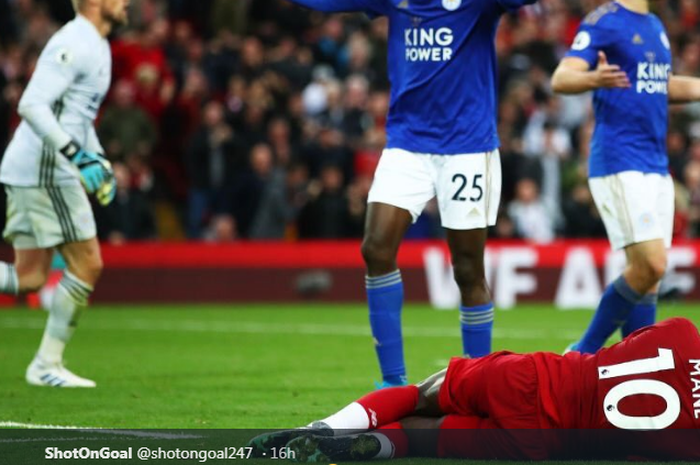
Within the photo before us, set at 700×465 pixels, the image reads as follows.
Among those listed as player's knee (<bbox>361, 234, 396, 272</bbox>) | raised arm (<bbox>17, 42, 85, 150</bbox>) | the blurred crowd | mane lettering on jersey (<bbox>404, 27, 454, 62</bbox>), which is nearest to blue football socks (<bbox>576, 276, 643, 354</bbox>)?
player's knee (<bbox>361, 234, 396, 272</bbox>)

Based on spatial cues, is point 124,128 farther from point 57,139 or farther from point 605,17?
point 605,17

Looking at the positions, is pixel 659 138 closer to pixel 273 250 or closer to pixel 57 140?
pixel 57 140

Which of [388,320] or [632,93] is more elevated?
[632,93]

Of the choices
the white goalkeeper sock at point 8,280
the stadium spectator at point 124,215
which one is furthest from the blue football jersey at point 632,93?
the stadium spectator at point 124,215

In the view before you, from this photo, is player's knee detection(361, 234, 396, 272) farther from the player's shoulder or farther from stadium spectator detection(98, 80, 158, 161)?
stadium spectator detection(98, 80, 158, 161)

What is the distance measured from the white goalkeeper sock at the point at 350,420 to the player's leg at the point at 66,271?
3744mm

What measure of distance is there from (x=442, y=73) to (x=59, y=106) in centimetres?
265

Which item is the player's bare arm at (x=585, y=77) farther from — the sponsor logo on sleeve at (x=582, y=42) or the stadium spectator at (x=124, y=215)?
the stadium spectator at (x=124, y=215)

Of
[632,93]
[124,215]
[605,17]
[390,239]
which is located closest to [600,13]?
[605,17]

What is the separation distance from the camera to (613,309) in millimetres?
9203

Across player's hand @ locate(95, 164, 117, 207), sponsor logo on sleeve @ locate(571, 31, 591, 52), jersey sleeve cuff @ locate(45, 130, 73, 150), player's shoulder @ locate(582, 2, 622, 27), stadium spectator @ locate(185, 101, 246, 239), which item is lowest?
stadium spectator @ locate(185, 101, 246, 239)

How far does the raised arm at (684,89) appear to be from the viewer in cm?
930

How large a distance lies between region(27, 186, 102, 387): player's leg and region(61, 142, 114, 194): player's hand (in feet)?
1.36

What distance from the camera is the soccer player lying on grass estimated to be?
18.7ft
